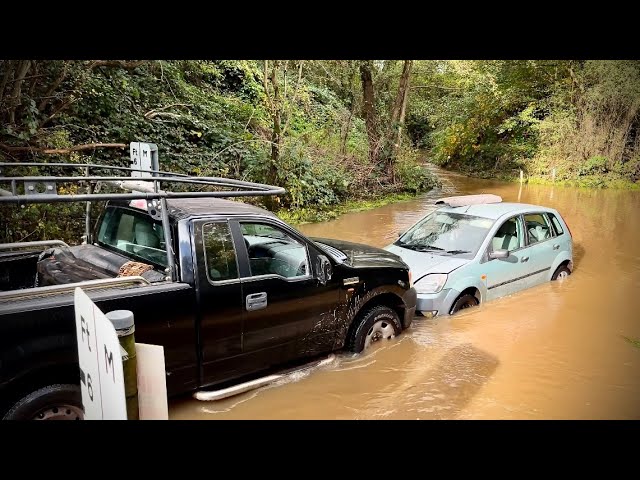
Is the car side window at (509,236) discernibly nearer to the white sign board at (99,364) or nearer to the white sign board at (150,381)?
the white sign board at (150,381)

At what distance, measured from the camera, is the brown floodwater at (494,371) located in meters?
4.33

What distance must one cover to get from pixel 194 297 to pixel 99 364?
71.8 inches

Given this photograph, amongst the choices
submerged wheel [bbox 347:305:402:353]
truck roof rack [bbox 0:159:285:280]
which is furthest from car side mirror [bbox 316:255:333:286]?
truck roof rack [bbox 0:159:285:280]

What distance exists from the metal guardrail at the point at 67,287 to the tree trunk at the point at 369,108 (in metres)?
14.2

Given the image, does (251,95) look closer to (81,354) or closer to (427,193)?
(427,193)

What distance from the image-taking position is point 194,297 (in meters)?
3.74

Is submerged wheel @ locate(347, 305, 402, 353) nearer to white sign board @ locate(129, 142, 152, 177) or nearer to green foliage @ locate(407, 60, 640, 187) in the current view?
white sign board @ locate(129, 142, 152, 177)

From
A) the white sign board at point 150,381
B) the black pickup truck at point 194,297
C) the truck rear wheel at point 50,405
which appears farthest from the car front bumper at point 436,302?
the white sign board at point 150,381

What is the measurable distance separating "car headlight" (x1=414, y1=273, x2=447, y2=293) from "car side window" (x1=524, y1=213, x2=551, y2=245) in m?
2.39

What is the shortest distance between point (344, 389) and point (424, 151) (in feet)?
102

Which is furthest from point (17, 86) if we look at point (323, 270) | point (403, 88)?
point (403, 88)

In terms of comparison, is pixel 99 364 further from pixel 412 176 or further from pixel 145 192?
pixel 412 176

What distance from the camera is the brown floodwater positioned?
4.33m

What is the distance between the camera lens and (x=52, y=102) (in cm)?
1009
